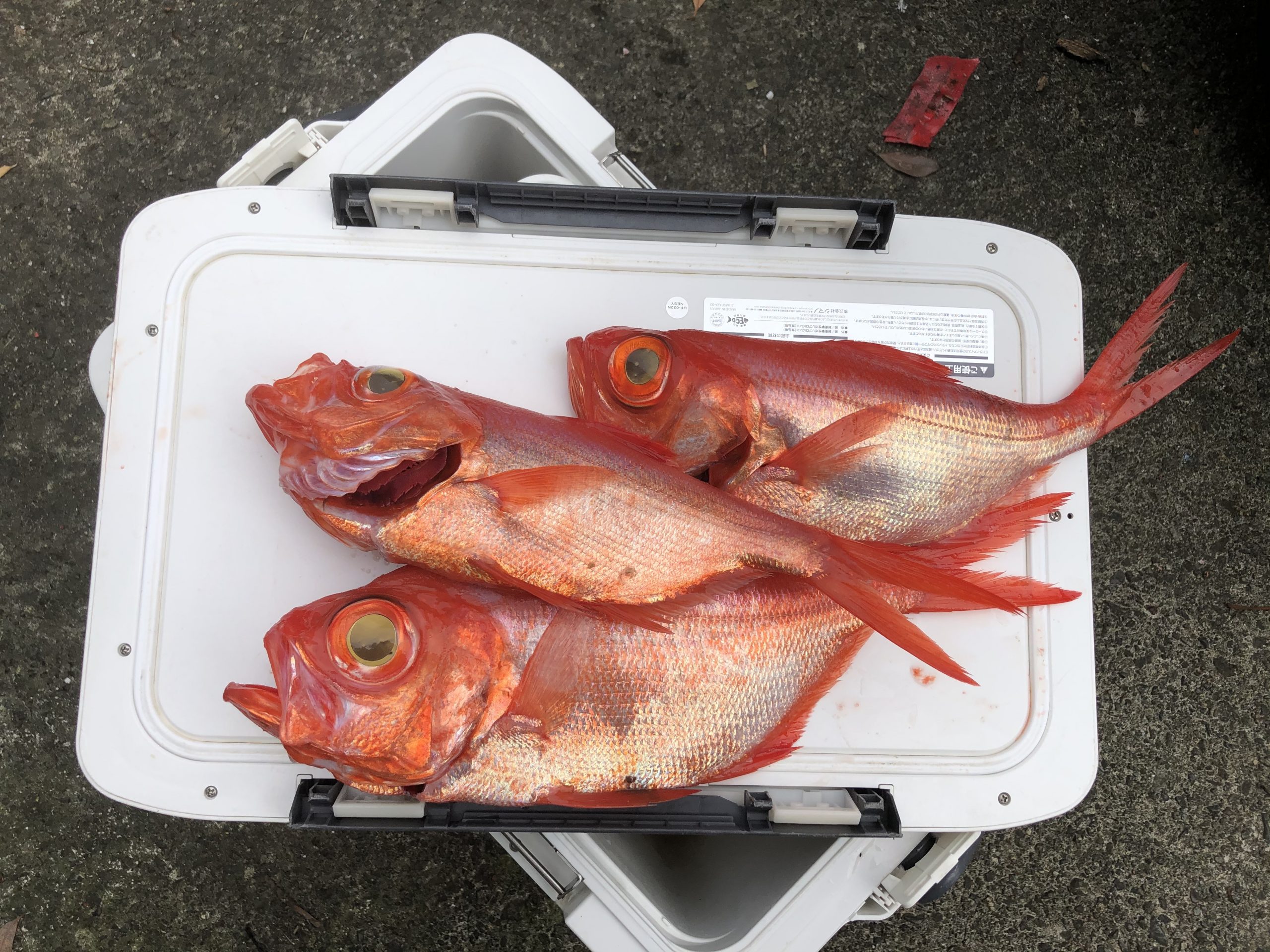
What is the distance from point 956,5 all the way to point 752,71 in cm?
60

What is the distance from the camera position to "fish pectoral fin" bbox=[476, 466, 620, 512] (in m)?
1.12

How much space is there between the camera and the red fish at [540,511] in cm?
114

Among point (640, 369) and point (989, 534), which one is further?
point (989, 534)

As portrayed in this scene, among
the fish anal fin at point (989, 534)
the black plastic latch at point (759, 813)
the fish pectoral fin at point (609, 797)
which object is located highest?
the fish anal fin at point (989, 534)

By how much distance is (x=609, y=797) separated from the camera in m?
1.26

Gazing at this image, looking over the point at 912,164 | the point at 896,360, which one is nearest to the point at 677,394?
the point at 896,360

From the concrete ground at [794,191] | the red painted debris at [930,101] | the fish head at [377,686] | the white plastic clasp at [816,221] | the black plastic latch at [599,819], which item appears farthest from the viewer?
the red painted debris at [930,101]

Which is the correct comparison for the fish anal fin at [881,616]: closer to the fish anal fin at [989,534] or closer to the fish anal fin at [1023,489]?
the fish anal fin at [989,534]

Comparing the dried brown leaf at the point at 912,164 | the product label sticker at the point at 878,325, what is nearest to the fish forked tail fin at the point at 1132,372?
the product label sticker at the point at 878,325

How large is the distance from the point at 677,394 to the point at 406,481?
0.44m

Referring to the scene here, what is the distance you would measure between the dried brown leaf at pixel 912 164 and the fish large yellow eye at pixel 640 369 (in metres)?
1.27

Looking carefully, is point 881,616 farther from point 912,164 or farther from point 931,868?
point 912,164

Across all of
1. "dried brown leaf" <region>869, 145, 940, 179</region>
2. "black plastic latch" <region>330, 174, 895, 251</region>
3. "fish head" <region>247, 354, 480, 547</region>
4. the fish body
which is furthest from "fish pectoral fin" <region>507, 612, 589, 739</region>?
"dried brown leaf" <region>869, 145, 940, 179</region>

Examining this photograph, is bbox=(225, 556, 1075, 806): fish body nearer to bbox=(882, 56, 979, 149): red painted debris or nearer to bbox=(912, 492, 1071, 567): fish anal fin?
bbox=(912, 492, 1071, 567): fish anal fin
